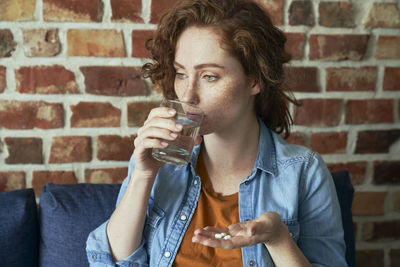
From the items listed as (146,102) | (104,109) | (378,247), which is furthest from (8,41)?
(378,247)

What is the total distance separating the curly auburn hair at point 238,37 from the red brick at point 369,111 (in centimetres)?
40

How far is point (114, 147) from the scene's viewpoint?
1.47m

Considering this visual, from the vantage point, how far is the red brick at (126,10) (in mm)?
1405

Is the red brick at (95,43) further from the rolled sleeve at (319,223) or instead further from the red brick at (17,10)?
the rolled sleeve at (319,223)

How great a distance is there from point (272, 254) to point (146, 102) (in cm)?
68

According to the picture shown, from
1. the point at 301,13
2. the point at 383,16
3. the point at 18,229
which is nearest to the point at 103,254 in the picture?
the point at 18,229

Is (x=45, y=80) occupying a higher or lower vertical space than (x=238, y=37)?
lower

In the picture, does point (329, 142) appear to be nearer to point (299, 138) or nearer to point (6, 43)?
point (299, 138)

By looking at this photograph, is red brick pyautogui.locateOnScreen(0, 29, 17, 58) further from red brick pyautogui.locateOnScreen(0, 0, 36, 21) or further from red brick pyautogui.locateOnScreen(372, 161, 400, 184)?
red brick pyautogui.locateOnScreen(372, 161, 400, 184)

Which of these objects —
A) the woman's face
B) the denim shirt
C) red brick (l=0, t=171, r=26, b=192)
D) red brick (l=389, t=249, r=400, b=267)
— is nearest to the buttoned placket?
the denim shirt

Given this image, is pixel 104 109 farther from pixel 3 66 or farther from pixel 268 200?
pixel 268 200

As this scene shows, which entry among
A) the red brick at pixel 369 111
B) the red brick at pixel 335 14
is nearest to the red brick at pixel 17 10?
the red brick at pixel 335 14

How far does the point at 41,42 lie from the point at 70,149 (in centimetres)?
36

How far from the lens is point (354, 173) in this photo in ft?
5.27
